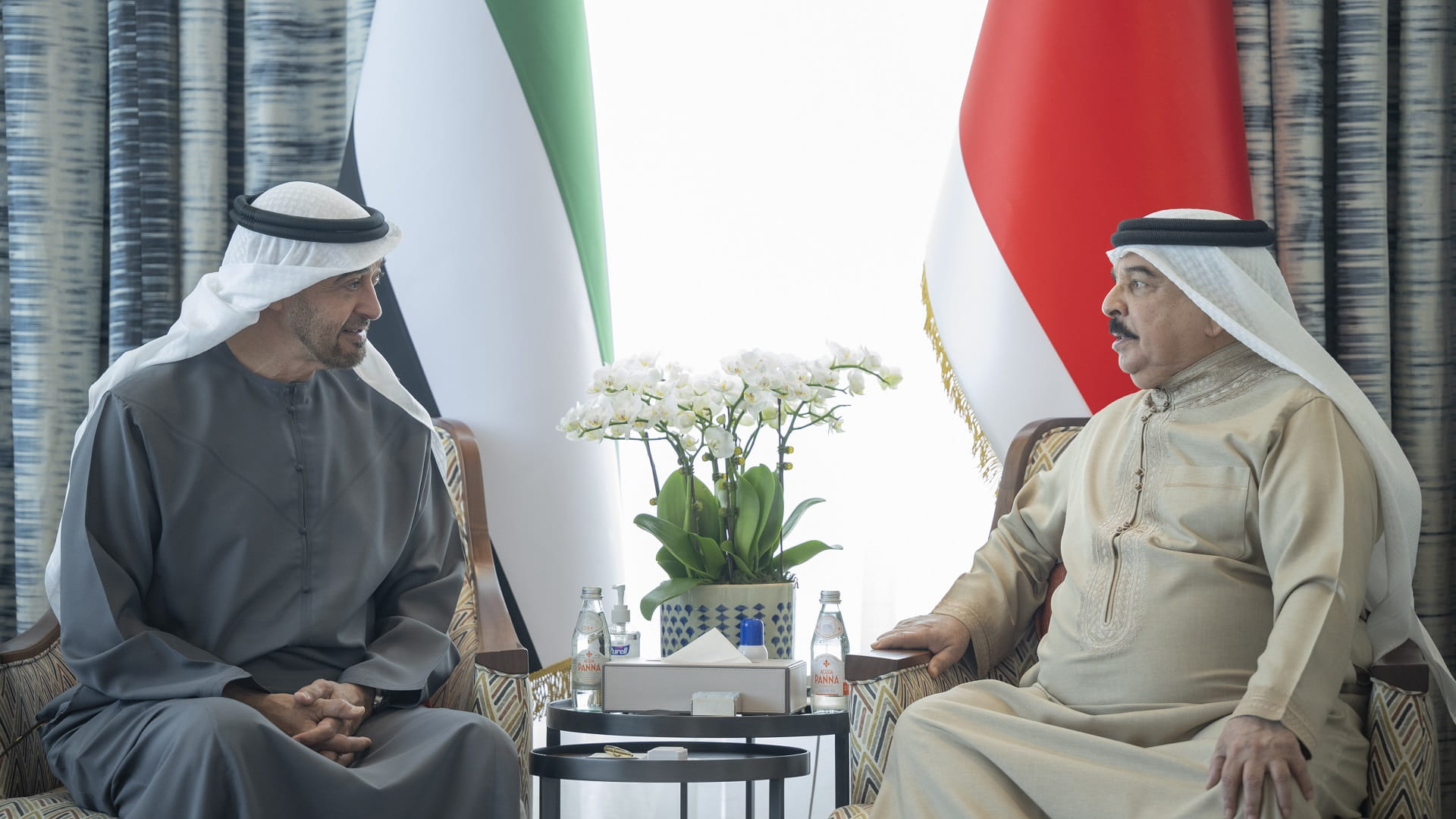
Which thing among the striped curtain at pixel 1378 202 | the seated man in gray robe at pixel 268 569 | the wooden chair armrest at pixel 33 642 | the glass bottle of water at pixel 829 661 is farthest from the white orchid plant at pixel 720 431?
the striped curtain at pixel 1378 202

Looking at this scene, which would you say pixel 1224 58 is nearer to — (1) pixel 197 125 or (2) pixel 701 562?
(2) pixel 701 562

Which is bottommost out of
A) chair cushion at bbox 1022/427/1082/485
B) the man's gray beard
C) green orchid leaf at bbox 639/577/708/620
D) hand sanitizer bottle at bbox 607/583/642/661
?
hand sanitizer bottle at bbox 607/583/642/661

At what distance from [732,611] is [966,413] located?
747mm

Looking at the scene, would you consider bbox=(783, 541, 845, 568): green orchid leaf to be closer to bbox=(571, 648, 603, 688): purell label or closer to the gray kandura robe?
bbox=(571, 648, 603, 688): purell label

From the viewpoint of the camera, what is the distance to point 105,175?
10.5 ft

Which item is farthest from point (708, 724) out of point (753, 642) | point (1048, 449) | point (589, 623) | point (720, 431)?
point (1048, 449)

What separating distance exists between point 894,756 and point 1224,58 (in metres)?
1.73

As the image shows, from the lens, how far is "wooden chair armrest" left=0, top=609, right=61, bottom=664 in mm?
2162

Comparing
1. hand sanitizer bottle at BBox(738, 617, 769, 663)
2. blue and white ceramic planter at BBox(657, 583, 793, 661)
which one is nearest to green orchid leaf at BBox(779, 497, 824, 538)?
blue and white ceramic planter at BBox(657, 583, 793, 661)

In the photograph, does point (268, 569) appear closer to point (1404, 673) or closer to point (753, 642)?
point (753, 642)

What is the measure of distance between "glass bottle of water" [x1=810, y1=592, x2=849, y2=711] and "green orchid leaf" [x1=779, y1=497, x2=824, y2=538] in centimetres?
16

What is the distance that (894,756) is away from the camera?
82.4 inches

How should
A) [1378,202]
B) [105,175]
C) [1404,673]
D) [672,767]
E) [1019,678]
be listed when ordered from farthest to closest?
1. [105,175]
2. [1378,202]
3. [1019,678]
4. [672,767]
5. [1404,673]

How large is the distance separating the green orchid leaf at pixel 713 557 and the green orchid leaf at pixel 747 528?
37 millimetres
